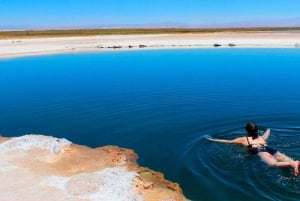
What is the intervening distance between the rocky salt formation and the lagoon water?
695mm

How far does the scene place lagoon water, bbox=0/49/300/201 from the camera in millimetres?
11906

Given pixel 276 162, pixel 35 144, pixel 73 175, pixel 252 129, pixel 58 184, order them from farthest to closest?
pixel 35 144, pixel 252 129, pixel 73 175, pixel 276 162, pixel 58 184

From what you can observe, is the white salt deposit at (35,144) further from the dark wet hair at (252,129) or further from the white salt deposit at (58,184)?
the dark wet hair at (252,129)

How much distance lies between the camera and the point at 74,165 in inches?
517

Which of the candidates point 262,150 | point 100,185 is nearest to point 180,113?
point 262,150

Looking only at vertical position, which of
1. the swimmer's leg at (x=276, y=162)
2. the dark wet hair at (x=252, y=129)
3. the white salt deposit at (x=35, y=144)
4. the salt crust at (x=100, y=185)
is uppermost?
the dark wet hair at (x=252, y=129)

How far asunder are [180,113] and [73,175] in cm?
836

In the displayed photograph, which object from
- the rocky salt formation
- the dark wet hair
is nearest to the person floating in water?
the dark wet hair

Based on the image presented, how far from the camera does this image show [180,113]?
1944cm

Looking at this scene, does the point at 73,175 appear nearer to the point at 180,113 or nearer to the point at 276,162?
the point at 276,162

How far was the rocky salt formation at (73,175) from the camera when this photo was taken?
10.8 meters

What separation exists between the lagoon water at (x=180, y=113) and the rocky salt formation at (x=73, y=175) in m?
0.70

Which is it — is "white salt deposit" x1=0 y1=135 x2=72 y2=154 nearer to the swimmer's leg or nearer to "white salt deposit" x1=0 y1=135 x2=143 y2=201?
"white salt deposit" x1=0 y1=135 x2=143 y2=201

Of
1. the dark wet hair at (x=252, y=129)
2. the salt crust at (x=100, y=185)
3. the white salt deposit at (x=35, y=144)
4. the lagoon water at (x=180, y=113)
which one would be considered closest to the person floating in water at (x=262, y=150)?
the dark wet hair at (x=252, y=129)
